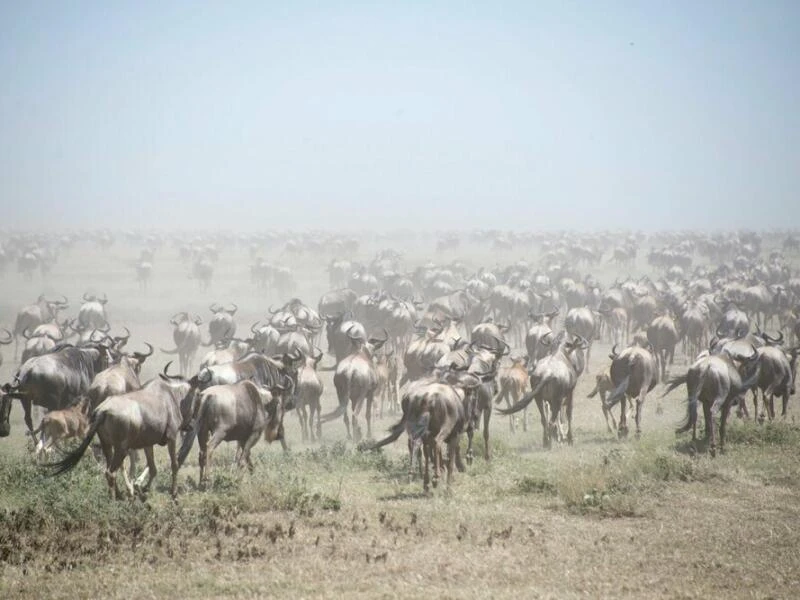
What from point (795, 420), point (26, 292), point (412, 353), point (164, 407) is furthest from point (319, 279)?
point (164, 407)

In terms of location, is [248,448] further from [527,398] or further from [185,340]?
[185,340]

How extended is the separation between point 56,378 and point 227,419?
537 centimetres

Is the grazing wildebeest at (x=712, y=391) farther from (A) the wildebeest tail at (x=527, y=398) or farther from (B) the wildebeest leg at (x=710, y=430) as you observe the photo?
(A) the wildebeest tail at (x=527, y=398)

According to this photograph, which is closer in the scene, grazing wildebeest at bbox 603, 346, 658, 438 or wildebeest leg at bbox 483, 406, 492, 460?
wildebeest leg at bbox 483, 406, 492, 460

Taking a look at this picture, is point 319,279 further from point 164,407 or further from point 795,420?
point 164,407

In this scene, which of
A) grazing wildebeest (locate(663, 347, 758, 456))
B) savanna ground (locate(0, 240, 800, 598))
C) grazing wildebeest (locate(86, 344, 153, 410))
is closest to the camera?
savanna ground (locate(0, 240, 800, 598))

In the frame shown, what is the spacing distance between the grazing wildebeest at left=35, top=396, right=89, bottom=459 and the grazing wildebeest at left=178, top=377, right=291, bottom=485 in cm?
302

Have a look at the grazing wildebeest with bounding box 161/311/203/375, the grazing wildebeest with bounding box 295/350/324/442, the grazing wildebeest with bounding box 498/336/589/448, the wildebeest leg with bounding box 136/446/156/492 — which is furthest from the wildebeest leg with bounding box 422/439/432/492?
the grazing wildebeest with bounding box 161/311/203/375

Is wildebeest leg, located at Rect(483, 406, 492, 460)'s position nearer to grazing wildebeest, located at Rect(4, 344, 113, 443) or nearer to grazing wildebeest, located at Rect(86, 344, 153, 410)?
grazing wildebeest, located at Rect(86, 344, 153, 410)

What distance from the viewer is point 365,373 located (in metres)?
17.3

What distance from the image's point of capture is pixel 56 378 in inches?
597

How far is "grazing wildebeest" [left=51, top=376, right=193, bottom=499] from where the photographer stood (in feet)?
33.9

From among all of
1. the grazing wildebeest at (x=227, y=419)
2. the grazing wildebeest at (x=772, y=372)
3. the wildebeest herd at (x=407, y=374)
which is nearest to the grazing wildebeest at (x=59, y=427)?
the wildebeest herd at (x=407, y=374)

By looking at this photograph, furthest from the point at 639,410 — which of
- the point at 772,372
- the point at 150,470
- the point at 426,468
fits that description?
the point at 150,470
